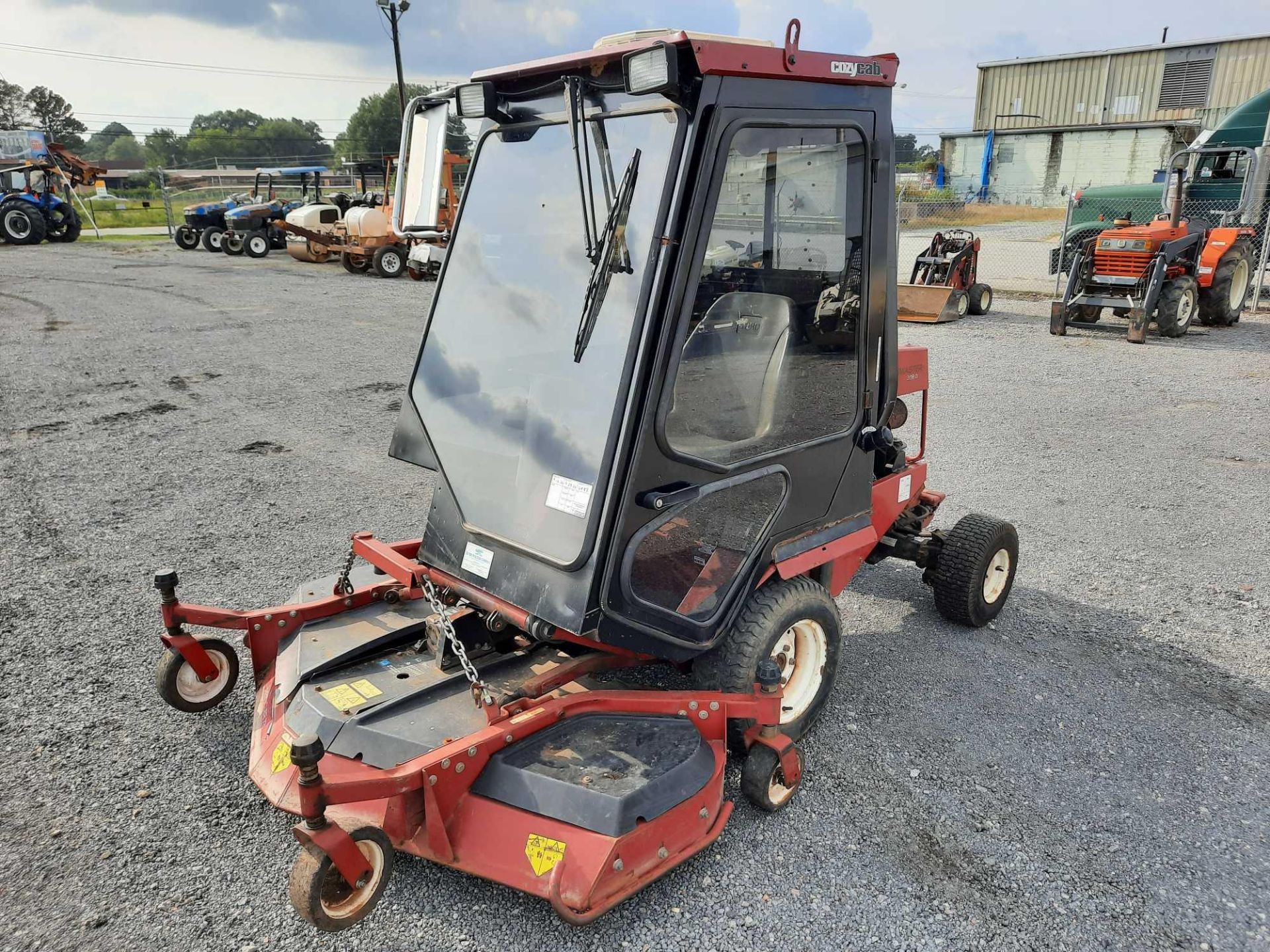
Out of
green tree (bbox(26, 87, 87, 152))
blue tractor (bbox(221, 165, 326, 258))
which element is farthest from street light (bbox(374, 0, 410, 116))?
green tree (bbox(26, 87, 87, 152))

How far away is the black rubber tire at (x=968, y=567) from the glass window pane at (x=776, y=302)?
3.89 feet

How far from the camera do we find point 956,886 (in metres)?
2.62

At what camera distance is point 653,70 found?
7.44ft

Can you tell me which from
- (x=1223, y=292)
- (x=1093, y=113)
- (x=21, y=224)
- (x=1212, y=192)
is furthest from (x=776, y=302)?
(x=1093, y=113)

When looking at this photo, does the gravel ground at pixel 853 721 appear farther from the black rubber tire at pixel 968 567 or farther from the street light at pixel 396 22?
the street light at pixel 396 22

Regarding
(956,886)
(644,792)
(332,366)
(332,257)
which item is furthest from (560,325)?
(332,257)

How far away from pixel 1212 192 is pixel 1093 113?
23.9m

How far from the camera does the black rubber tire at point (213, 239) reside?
71.8 feet

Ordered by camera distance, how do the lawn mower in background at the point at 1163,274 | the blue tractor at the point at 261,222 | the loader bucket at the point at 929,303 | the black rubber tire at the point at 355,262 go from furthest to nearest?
the blue tractor at the point at 261,222 < the black rubber tire at the point at 355,262 < the loader bucket at the point at 929,303 < the lawn mower in background at the point at 1163,274

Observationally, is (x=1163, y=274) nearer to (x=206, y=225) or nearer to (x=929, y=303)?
(x=929, y=303)

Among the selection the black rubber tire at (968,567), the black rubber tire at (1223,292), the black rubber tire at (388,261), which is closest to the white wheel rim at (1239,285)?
the black rubber tire at (1223,292)

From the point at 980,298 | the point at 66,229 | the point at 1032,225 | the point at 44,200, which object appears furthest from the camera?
the point at 1032,225

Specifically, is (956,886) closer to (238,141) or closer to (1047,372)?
(1047,372)

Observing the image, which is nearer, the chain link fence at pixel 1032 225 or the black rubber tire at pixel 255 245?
the chain link fence at pixel 1032 225
